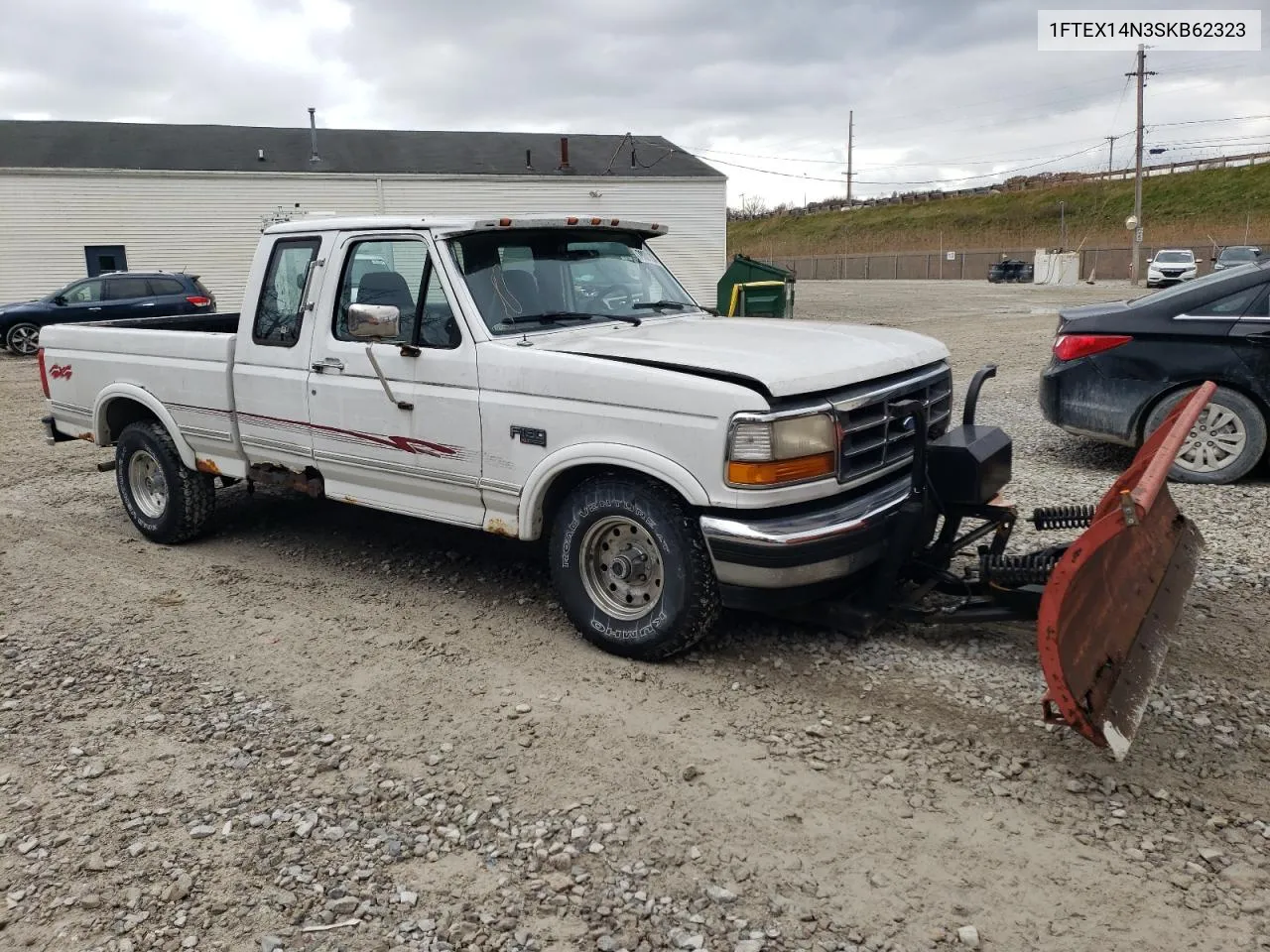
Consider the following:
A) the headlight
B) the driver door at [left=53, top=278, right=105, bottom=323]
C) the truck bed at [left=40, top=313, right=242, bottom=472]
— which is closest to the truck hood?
the headlight

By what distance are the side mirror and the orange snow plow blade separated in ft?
9.91

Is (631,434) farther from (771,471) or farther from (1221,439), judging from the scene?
(1221,439)

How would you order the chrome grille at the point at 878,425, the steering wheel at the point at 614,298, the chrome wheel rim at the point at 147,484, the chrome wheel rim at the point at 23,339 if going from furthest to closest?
the chrome wheel rim at the point at 23,339
the chrome wheel rim at the point at 147,484
the steering wheel at the point at 614,298
the chrome grille at the point at 878,425

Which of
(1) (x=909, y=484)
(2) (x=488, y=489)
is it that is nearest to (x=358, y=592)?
(2) (x=488, y=489)

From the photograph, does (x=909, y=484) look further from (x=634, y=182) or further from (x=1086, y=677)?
(x=634, y=182)

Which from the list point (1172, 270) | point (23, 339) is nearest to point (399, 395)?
point (23, 339)

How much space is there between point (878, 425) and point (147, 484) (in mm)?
5084

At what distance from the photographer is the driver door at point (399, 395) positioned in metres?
4.95

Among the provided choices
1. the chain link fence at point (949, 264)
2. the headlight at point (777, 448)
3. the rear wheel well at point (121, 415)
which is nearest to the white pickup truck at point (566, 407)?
the headlight at point (777, 448)

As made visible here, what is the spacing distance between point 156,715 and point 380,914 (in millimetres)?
1839

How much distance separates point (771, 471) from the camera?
406 centimetres

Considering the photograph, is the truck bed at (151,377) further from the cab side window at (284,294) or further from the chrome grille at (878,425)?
the chrome grille at (878,425)

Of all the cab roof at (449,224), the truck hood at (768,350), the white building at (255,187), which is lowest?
the truck hood at (768,350)

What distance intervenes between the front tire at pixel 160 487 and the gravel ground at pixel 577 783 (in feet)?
3.03
